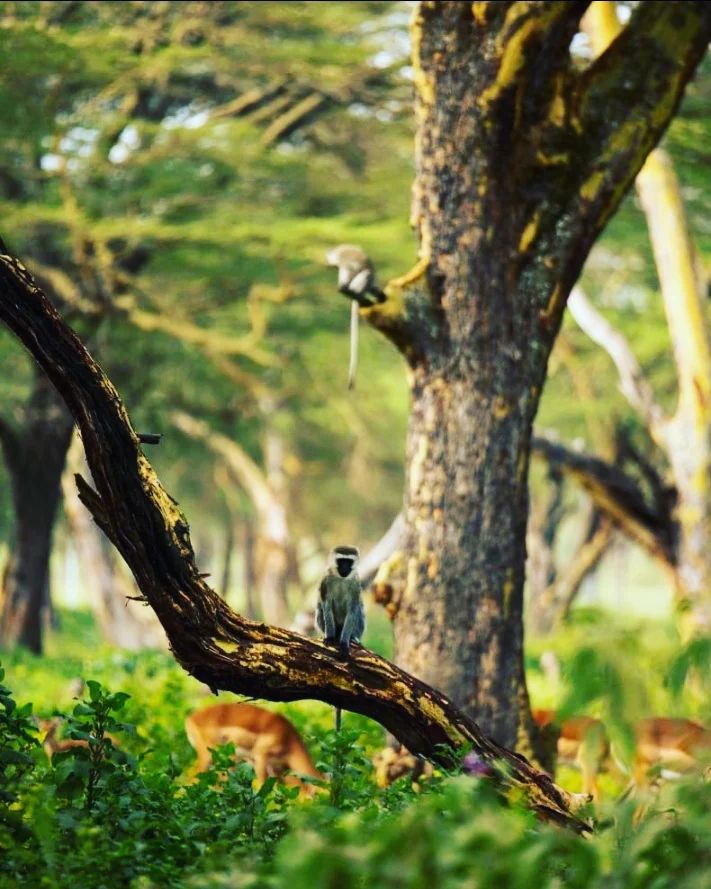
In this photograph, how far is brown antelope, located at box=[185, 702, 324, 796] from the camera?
32.4 feet

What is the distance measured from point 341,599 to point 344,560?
0.81ft

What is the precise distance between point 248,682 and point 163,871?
1.47 m

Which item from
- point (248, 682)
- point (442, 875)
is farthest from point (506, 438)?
point (442, 875)

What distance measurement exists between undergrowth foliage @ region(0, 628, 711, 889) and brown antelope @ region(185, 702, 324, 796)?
9.77ft

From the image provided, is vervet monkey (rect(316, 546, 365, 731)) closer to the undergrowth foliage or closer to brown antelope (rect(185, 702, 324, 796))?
the undergrowth foliage

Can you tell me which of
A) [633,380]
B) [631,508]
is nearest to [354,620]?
[631,508]

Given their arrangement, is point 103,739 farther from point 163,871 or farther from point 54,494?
point 54,494

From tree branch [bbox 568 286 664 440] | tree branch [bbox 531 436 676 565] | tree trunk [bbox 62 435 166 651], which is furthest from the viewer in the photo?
tree trunk [bbox 62 435 166 651]

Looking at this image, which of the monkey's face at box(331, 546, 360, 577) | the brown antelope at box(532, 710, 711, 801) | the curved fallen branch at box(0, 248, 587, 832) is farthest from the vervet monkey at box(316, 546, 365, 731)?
the brown antelope at box(532, 710, 711, 801)

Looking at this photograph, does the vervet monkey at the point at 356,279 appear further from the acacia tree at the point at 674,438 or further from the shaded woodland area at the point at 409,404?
the acacia tree at the point at 674,438

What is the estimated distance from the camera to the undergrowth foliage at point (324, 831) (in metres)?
3.82

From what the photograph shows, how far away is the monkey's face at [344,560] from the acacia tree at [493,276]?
1423 mm

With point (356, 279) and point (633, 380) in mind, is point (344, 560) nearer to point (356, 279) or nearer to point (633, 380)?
point (356, 279)

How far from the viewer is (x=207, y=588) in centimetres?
608
